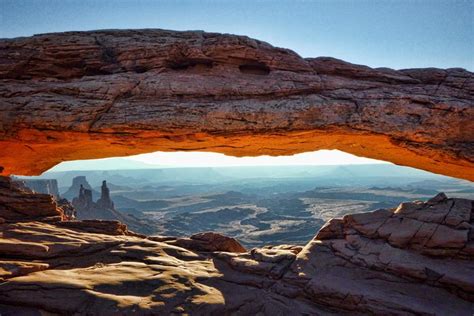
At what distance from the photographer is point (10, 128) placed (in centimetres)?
1457

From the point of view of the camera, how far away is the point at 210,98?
15672 mm

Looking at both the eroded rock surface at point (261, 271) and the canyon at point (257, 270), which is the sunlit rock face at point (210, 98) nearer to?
the canyon at point (257, 270)

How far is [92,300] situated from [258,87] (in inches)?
479

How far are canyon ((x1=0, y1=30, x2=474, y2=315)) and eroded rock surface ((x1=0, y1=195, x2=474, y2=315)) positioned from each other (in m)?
0.07

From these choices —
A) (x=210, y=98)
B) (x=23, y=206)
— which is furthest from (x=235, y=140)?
(x=23, y=206)

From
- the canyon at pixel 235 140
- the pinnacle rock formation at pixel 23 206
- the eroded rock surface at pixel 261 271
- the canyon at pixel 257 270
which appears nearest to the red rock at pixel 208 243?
the canyon at pixel 235 140

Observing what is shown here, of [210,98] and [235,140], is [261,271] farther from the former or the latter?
[210,98]

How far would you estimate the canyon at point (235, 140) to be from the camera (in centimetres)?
1203

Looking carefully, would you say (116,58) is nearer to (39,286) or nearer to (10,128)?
(10,128)

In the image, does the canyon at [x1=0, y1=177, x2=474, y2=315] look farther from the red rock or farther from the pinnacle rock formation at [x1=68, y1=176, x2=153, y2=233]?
the pinnacle rock formation at [x1=68, y1=176, x2=153, y2=233]

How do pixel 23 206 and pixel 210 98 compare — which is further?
pixel 210 98

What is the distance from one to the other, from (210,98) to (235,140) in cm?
271

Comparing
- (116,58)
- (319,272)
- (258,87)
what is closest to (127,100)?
(116,58)

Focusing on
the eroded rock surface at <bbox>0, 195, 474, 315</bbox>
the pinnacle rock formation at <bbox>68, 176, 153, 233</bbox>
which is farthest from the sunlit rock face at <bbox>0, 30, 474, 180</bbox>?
the pinnacle rock formation at <bbox>68, 176, 153, 233</bbox>
